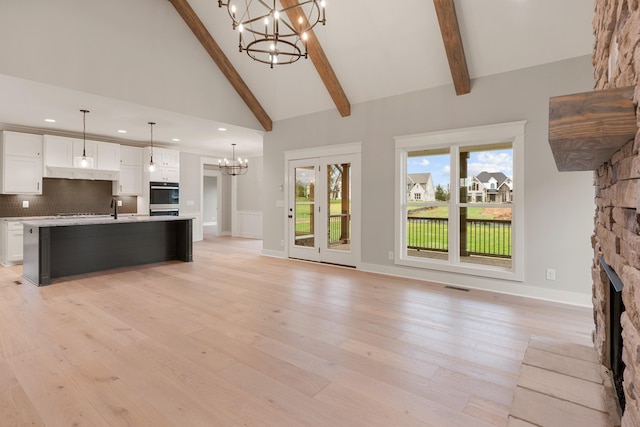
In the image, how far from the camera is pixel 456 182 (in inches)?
186

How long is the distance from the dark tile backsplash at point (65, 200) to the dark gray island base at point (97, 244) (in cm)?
197

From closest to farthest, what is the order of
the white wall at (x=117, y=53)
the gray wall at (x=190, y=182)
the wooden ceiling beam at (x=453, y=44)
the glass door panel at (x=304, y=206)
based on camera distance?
1. the wooden ceiling beam at (x=453, y=44)
2. the white wall at (x=117, y=53)
3. the glass door panel at (x=304, y=206)
4. the gray wall at (x=190, y=182)

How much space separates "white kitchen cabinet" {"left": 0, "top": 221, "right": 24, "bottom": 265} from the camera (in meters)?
5.98

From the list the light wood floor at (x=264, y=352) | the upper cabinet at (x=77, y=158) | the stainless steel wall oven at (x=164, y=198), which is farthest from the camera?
the stainless steel wall oven at (x=164, y=198)

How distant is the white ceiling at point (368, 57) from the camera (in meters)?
3.73

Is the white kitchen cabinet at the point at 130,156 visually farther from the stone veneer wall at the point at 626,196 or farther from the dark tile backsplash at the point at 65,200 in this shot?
the stone veneer wall at the point at 626,196

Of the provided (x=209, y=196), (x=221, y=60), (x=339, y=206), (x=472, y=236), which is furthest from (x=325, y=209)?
(x=209, y=196)

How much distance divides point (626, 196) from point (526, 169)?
3.22 m

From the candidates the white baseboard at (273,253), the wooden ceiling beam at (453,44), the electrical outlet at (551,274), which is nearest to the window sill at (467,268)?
the electrical outlet at (551,274)

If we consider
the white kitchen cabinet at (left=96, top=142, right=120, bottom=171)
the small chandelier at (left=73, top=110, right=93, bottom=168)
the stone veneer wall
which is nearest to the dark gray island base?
the small chandelier at (left=73, top=110, right=93, bottom=168)

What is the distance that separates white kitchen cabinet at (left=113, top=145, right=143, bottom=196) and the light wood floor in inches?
146

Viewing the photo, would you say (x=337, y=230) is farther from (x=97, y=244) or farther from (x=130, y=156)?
(x=130, y=156)

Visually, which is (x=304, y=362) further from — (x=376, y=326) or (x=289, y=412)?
(x=376, y=326)

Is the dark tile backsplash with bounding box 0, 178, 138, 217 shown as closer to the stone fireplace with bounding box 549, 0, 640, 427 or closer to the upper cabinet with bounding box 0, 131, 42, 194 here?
the upper cabinet with bounding box 0, 131, 42, 194
